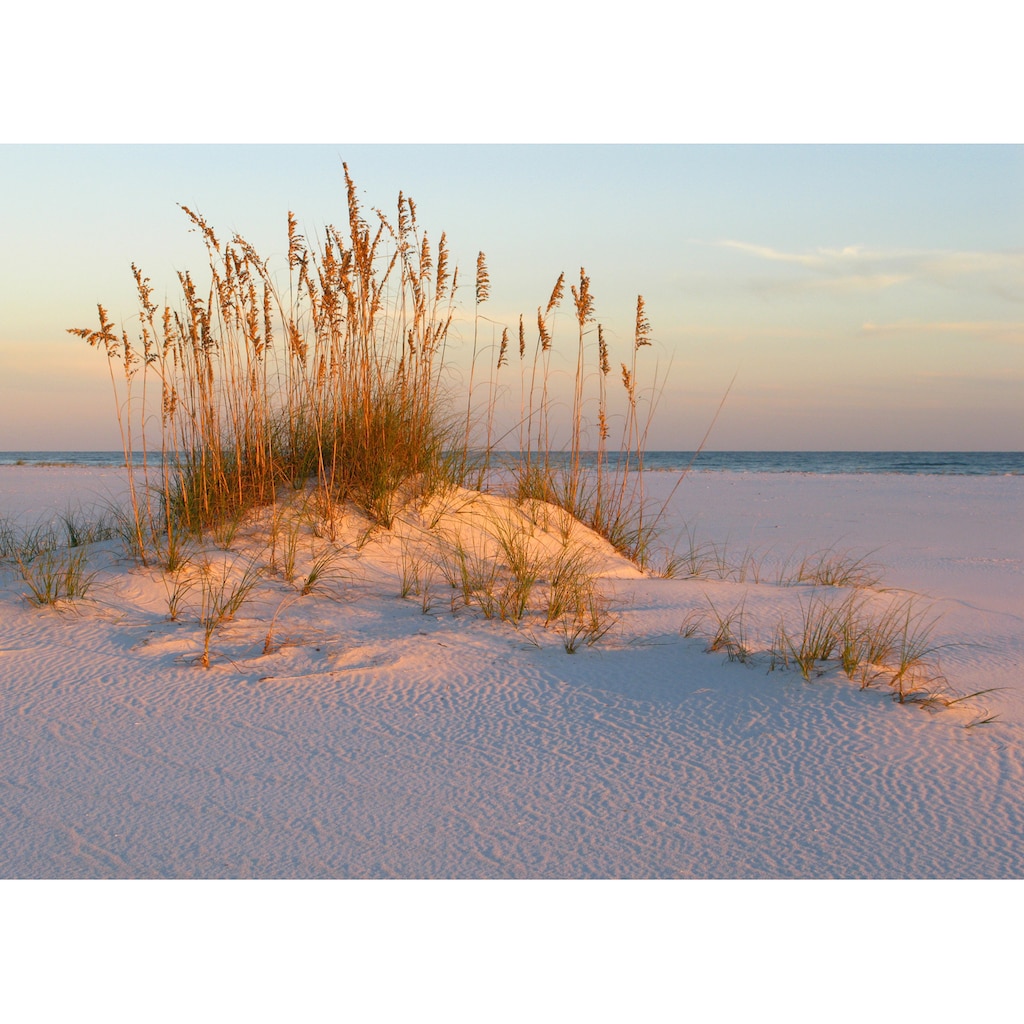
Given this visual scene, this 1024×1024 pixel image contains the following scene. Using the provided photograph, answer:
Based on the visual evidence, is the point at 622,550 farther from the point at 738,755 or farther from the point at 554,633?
the point at 738,755

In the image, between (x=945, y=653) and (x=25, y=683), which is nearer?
(x=25, y=683)

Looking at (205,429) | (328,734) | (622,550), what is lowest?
(622,550)

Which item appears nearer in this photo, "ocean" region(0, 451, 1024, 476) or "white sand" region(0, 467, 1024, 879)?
"white sand" region(0, 467, 1024, 879)

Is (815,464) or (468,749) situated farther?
(815,464)

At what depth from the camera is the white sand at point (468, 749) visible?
2.01 m

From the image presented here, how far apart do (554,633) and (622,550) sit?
1.99 m

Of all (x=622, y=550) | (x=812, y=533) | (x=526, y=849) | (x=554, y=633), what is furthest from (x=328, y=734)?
(x=812, y=533)

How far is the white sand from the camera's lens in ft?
6.61

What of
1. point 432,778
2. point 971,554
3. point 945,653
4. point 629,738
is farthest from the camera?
point 971,554

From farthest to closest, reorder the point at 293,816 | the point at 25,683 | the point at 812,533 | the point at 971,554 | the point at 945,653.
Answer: the point at 812,533
the point at 971,554
the point at 945,653
the point at 25,683
the point at 293,816

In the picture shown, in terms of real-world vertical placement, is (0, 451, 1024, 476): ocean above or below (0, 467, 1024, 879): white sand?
below

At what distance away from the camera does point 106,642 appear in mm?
3504

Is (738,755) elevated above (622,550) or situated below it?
above

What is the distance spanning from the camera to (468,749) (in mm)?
2615
